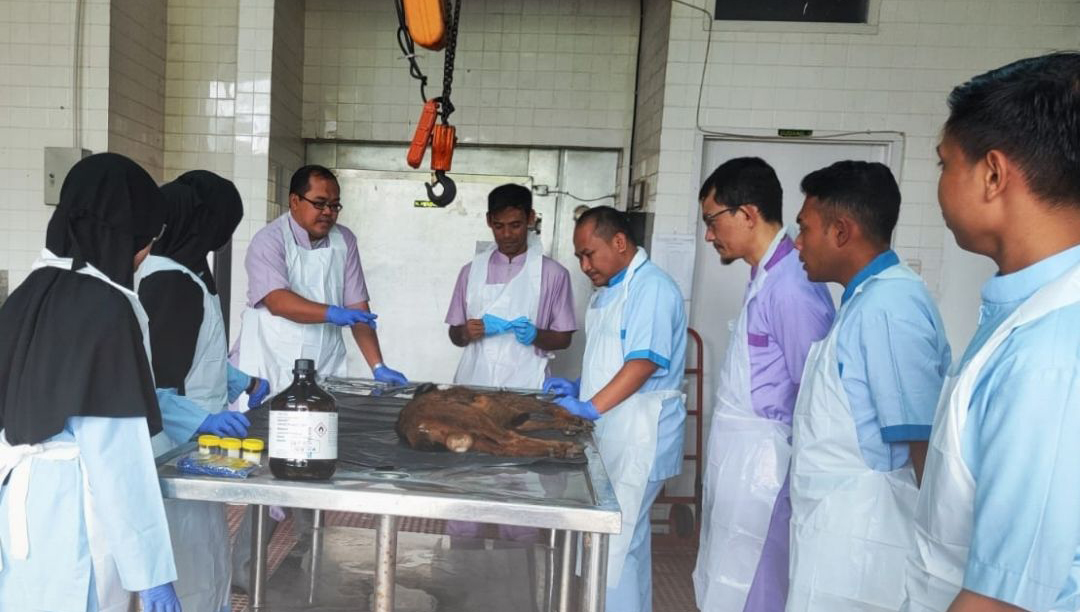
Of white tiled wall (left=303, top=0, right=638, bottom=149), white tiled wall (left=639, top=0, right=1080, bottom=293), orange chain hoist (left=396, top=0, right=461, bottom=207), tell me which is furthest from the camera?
white tiled wall (left=303, top=0, right=638, bottom=149)

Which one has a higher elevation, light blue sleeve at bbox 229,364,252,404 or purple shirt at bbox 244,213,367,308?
purple shirt at bbox 244,213,367,308

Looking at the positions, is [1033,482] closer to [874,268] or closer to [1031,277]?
[1031,277]

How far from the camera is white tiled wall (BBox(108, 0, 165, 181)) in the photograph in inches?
159

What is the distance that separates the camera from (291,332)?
3.24 meters

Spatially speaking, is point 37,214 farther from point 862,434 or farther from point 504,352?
point 862,434

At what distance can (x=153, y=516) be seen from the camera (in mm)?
1481

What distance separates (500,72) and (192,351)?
3.36 meters

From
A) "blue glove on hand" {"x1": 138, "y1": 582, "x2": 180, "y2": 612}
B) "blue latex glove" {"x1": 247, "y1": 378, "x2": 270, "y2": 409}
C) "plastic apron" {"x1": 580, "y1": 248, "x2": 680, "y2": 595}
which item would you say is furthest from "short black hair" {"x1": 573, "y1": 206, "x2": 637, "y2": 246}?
"blue glove on hand" {"x1": 138, "y1": 582, "x2": 180, "y2": 612}

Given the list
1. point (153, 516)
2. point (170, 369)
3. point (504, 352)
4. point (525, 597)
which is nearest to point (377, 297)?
point (504, 352)

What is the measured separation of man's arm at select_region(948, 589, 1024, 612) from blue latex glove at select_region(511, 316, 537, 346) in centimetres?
255

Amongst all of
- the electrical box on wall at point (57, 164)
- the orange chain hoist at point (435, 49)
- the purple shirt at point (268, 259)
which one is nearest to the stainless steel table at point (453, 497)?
the orange chain hoist at point (435, 49)

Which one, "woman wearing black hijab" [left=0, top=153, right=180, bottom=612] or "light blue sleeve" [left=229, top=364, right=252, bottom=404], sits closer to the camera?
"woman wearing black hijab" [left=0, top=153, right=180, bottom=612]

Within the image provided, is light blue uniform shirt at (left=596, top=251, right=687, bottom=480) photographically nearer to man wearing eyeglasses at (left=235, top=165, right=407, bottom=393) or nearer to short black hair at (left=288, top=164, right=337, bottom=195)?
man wearing eyeglasses at (left=235, top=165, right=407, bottom=393)

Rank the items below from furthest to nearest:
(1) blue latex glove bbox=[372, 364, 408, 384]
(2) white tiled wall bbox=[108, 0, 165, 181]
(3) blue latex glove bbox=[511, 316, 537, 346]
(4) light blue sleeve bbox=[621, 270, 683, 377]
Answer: (2) white tiled wall bbox=[108, 0, 165, 181] → (3) blue latex glove bbox=[511, 316, 537, 346] → (1) blue latex glove bbox=[372, 364, 408, 384] → (4) light blue sleeve bbox=[621, 270, 683, 377]
